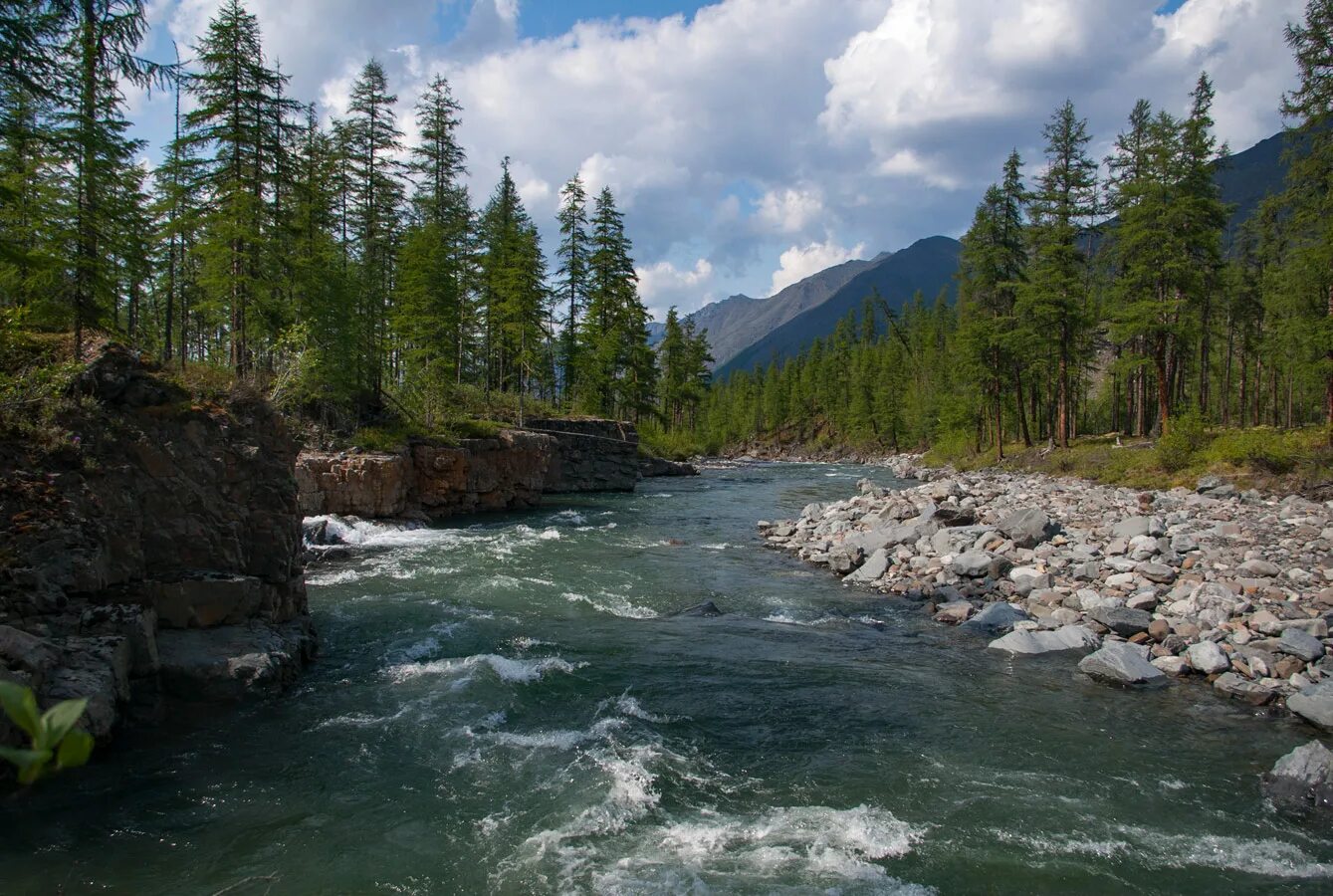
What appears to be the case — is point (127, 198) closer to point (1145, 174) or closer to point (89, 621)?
point (89, 621)

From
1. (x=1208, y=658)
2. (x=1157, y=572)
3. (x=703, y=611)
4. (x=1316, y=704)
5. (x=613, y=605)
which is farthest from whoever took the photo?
(x=613, y=605)

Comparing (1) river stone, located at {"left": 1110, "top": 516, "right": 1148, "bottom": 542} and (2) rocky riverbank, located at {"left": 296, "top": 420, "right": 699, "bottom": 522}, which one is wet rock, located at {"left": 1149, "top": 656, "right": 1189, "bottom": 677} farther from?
(2) rocky riverbank, located at {"left": 296, "top": 420, "right": 699, "bottom": 522}

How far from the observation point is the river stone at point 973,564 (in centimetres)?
1667

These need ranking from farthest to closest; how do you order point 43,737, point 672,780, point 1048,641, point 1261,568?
point 1261,568 < point 1048,641 < point 672,780 < point 43,737

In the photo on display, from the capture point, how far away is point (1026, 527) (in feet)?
60.6

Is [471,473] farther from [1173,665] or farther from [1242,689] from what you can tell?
[1242,689]

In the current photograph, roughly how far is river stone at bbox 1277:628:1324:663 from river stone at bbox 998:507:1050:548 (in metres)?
6.92

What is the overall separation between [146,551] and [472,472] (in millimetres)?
19059

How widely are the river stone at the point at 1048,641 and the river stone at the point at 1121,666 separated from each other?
0.74 m

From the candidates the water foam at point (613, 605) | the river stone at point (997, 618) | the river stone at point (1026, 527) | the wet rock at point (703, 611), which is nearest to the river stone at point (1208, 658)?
the river stone at point (997, 618)

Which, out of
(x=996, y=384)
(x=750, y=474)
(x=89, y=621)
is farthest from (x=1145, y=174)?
(x=89, y=621)

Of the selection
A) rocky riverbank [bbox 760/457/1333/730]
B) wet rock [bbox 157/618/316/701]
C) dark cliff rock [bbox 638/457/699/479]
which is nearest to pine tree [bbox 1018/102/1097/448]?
rocky riverbank [bbox 760/457/1333/730]

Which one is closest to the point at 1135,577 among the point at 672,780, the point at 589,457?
the point at 672,780

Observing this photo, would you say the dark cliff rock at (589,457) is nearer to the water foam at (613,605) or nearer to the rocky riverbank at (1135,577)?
the rocky riverbank at (1135,577)
